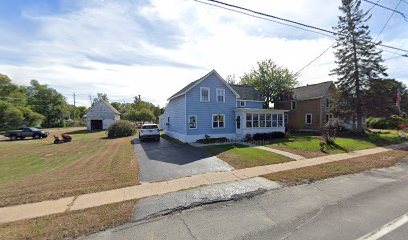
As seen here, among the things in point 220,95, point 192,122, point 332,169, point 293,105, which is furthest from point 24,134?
point 293,105

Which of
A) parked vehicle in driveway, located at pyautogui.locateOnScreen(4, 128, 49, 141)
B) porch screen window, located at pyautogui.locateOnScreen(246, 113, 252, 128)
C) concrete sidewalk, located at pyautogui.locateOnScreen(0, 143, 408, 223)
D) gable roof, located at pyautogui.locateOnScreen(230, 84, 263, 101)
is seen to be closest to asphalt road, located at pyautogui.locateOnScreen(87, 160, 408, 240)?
concrete sidewalk, located at pyautogui.locateOnScreen(0, 143, 408, 223)

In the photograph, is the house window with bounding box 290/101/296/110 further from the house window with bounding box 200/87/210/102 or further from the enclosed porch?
the house window with bounding box 200/87/210/102

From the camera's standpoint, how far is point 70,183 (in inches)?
323

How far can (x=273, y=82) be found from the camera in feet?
124

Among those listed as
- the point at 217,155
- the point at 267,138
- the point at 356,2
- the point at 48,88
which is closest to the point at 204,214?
the point at 217,155

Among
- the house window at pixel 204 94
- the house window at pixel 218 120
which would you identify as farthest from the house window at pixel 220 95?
the house window at pixel 218 120

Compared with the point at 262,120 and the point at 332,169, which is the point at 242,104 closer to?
the point at 262,120

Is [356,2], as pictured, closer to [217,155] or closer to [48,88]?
[217,155]

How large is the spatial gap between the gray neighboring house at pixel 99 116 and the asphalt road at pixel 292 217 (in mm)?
43160

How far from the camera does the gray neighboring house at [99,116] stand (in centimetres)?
4438

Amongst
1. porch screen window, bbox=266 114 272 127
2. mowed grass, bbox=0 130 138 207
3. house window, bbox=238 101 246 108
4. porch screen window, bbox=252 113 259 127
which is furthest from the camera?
house window, bbox=238 101 246 108

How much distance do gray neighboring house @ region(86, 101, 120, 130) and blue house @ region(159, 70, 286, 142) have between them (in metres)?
25.1

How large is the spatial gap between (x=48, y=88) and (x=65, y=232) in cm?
7244

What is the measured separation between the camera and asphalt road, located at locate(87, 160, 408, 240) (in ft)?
15.1
